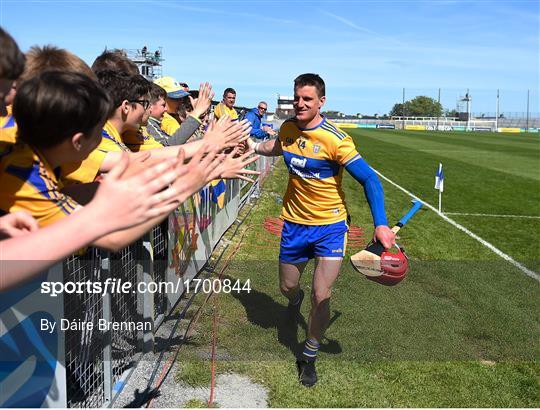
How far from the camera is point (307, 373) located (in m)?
4.20

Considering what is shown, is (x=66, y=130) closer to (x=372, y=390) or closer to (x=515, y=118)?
(x=372, y=390)

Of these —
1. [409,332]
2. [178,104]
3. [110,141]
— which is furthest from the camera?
[178,104]

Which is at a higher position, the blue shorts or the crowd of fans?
the crowd of fans

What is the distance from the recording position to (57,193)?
1830mm

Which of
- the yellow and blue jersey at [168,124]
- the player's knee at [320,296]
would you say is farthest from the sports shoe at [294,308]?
the yellow and blue jersey at [168,124]

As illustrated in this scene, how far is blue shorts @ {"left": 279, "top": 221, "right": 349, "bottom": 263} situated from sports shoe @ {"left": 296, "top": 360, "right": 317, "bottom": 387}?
2.92ft

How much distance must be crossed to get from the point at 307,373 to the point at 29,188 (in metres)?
3.00

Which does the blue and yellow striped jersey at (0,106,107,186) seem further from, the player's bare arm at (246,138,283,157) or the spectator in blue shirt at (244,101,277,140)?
the spectator in blue shirt at (244,101,277,140)

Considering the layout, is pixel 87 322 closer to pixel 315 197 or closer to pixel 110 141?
pixel 110 141

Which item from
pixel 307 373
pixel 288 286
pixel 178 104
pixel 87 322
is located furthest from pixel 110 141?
pixel 178 104

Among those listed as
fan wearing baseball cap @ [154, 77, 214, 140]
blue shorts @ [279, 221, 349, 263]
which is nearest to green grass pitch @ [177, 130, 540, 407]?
blue shorts @ [279, 221, 349, 263]

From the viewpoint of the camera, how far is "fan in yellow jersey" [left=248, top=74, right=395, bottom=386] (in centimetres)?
431

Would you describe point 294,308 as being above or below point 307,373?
above

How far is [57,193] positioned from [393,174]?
62.0 ft
